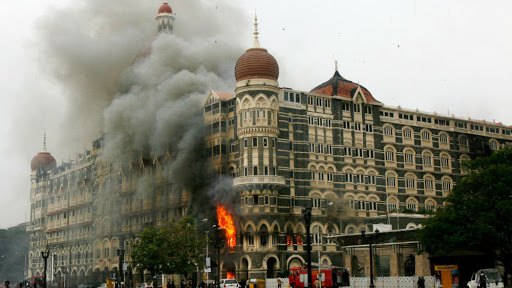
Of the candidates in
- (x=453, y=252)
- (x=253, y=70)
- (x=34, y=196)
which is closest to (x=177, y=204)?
(x=253, y=70)

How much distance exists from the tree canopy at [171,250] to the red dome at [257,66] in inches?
827

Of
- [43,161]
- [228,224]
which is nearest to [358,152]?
[228,224]

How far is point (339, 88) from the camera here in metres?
98.6

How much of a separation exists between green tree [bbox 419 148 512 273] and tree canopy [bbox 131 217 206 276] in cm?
2928

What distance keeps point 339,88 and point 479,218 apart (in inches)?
1582

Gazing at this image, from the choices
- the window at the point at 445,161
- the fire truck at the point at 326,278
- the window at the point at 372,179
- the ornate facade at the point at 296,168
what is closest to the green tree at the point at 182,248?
the ornate facade at the point at 296,168

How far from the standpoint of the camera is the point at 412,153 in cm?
10400

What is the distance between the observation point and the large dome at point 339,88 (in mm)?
98188

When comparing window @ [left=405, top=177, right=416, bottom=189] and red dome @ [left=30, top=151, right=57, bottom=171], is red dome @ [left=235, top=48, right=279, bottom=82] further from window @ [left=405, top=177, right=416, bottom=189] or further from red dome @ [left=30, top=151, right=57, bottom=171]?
red dome @ [left=30, top=151, right=57, bottom=171]

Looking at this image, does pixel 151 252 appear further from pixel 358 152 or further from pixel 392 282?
pixel 358 152

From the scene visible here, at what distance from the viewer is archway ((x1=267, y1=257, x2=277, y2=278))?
85625 mm

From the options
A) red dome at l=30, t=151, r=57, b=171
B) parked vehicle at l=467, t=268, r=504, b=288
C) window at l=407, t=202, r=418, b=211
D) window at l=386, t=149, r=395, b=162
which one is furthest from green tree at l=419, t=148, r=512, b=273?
red dome at l=30, t=151, r=57, b=171

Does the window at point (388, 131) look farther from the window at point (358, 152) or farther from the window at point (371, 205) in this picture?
the window at point (371, 205)

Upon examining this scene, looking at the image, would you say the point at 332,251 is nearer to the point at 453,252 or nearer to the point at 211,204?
the point at 211,204
